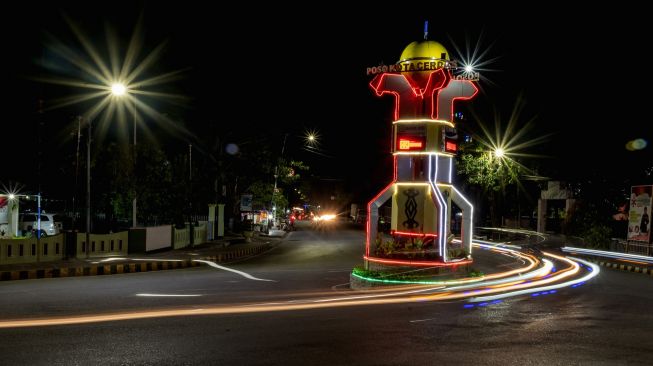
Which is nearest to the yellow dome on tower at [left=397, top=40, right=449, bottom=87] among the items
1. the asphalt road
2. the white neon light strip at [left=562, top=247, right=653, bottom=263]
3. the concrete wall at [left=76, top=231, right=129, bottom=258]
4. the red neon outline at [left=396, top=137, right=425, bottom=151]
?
the red neon outline at [left=396, top=137, right=425, bottom=151]

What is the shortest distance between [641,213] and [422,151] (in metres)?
13.7

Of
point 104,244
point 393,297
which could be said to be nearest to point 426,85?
point 393,297

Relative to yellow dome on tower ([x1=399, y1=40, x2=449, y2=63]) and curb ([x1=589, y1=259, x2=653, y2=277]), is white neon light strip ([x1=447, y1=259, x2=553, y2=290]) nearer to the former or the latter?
curb ([x1=589, y1=259, x2=653, y2=277])

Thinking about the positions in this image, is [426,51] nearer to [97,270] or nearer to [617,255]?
[97,270]

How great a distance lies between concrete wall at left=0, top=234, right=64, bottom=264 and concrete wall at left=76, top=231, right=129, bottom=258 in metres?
0.97

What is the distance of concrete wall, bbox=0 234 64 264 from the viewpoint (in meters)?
19.7

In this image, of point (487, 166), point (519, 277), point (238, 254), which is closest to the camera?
point (519, 277)

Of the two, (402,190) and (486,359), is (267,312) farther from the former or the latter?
(402,190)

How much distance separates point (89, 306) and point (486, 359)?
7.67 meters

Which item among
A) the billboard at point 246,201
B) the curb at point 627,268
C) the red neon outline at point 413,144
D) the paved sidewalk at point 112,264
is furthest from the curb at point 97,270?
the curb at point 627,268

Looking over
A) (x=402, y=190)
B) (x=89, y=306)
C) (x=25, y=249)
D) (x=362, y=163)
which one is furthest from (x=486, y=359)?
(x=362, y=163)

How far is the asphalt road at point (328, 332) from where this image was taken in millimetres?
7402

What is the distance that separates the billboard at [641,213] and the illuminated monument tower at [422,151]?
1133 cm

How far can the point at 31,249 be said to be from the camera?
20.4 metres
